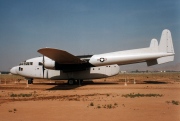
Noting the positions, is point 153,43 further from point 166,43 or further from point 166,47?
point 166,47

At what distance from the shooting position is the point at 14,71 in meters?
31.8

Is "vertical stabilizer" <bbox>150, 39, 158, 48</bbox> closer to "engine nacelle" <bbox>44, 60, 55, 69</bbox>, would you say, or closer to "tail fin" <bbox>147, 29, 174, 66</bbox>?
"tail fin" <bbox>147, 29, 174, 66</bbox>

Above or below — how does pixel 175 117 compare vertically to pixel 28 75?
below

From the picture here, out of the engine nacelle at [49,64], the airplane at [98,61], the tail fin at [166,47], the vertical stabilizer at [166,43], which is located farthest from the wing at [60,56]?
the vertical stabilizer at [166,43]

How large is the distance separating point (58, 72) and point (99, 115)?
20.1 m

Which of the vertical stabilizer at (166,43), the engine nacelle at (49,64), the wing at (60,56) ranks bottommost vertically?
the engine nacelle at (49,64)

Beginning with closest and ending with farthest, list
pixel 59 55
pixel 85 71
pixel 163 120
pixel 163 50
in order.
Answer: pixel 163 120 → pixel 59 55 → pixel 163 50 → pixel 85 71

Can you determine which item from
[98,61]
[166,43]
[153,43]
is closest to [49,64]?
[98,61]

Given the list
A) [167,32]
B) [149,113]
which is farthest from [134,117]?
[167,32]

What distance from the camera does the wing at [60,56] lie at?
70.9 ft

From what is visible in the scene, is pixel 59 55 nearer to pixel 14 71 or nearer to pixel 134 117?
pixel 14 71

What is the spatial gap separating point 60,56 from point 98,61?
5.41 metres

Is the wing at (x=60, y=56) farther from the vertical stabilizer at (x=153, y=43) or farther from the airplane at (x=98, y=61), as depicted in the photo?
the vertical stabilizer at (x=153, y=43)

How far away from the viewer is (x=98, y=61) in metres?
27.5
